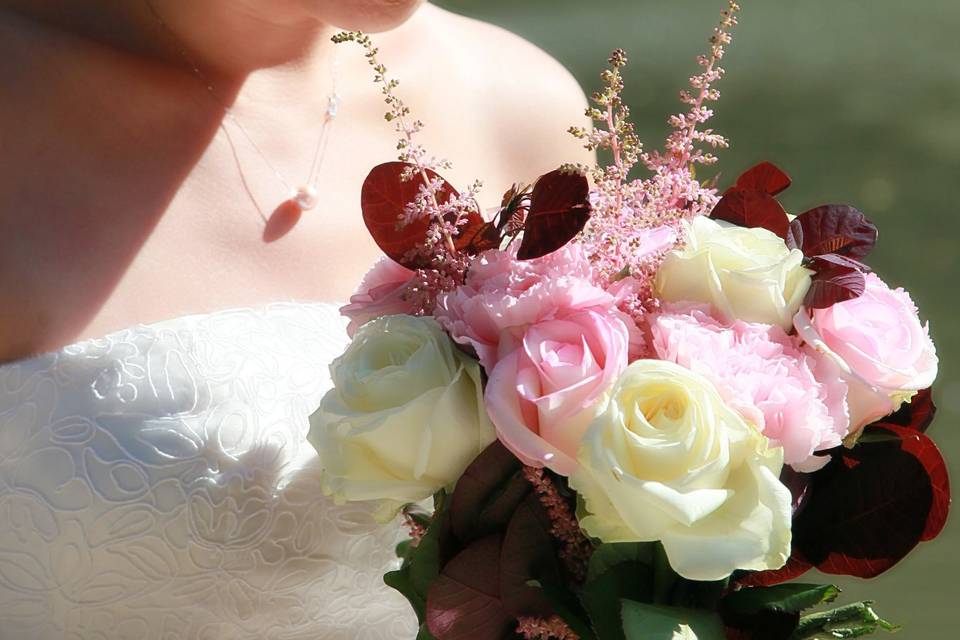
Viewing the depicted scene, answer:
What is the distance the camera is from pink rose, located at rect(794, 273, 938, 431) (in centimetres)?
71

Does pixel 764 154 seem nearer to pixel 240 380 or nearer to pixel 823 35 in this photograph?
pixel 823 35

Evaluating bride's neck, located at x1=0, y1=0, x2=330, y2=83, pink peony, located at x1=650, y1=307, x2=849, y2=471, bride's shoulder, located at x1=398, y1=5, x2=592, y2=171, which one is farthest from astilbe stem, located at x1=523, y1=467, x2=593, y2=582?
bride's shoulder, located at x1=398, y1=5, x2=592, y2=171

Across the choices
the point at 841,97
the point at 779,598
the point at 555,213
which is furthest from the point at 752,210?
the point at 841,97

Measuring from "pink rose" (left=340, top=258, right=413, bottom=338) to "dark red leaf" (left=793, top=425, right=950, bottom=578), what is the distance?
297 mm

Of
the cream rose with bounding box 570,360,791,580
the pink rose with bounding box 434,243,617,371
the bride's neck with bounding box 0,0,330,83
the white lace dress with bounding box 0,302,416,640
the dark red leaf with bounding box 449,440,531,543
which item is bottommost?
the white lace dress with bounding box 0,302,416,640

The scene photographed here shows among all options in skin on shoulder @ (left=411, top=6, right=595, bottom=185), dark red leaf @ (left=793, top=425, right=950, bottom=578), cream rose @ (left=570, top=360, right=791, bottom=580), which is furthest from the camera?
skin on shoulder @ (left=411, top=6, right=595, bottom=185)

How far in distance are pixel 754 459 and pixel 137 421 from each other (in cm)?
58

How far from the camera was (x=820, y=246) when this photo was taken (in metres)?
0.77

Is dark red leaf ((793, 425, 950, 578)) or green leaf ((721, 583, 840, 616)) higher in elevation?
dark red leaf ((793, 425, 950, 578))

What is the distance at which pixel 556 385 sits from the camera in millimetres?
671

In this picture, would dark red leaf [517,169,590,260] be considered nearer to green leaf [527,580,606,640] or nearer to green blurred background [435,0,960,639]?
green leaf [527,580,606,640]

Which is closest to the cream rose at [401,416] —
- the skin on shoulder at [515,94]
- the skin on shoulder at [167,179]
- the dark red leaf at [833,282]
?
the dark red leaf at [833,282]

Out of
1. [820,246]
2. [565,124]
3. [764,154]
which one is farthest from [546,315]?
[764,154]

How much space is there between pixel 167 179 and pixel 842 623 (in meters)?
0.76
